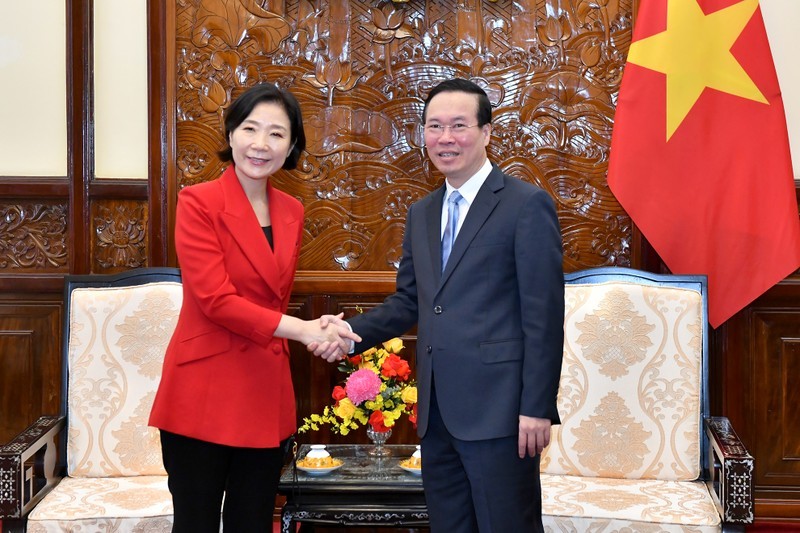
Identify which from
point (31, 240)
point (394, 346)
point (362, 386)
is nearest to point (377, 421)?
point (362, 386)

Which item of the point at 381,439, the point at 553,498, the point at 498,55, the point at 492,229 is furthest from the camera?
the point at 498,55

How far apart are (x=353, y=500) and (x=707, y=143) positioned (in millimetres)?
1778

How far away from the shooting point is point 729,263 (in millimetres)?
3062

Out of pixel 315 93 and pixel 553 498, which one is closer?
pixel 553 498

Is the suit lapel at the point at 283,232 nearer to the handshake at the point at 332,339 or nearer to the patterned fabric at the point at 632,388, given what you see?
the handshake at the point at 332,339

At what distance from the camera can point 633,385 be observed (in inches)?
112

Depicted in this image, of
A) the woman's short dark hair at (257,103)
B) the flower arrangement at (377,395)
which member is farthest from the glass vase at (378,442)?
the woman's short dark hair at (257,103)

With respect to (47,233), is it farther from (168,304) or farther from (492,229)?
(492,229)

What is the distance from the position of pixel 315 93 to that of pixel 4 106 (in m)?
1.23

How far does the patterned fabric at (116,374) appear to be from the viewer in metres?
2.81

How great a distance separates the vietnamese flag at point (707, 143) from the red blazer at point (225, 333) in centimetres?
155

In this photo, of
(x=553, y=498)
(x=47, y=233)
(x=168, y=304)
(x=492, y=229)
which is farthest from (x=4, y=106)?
(x=553, y=498)

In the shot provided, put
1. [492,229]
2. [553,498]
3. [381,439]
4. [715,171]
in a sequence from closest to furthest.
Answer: [492,229] < [553,498] < [381,439] < [715,171]

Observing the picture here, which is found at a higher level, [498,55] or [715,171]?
[498,55]
